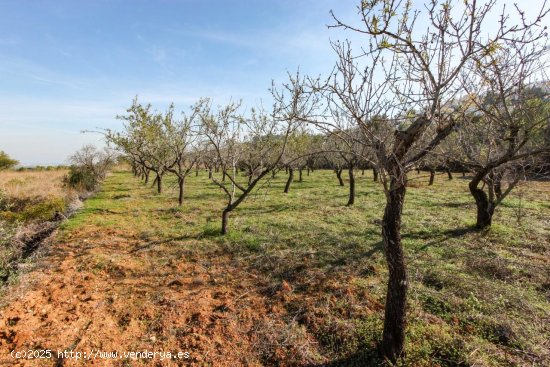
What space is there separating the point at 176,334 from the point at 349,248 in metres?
5.27

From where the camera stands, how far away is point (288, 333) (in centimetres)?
466

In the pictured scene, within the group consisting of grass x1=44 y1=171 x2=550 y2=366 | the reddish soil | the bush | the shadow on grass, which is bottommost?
the reddish soil

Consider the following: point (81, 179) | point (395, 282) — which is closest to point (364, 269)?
point (395, 282)

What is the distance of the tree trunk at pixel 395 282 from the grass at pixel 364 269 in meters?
0.27

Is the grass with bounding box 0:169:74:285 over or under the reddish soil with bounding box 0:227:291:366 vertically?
over

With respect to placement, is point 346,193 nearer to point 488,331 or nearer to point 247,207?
point 247,207

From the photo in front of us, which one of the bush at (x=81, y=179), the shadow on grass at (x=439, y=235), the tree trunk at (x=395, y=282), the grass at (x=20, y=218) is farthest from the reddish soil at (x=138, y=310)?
the bush at (x=81, y=179)

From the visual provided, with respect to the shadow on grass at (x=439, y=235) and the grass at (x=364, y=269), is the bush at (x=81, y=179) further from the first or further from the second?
the shadow on grass at (x=439, y=235)

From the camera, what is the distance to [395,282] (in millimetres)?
4016

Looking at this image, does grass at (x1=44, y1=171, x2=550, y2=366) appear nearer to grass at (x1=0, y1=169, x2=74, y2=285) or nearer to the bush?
grass at (x1=0, y1=169, x2=74, y2=285)

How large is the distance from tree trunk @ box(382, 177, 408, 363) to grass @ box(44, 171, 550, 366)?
0.27 m

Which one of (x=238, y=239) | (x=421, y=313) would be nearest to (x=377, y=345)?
(x=421, y=313)

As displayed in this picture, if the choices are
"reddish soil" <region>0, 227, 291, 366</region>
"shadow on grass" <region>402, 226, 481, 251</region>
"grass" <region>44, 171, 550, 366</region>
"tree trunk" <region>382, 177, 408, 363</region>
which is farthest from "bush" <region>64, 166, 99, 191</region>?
"tree trunk" <region>382, 177, 408, 363</region>

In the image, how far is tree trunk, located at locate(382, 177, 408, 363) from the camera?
3.96 metres
